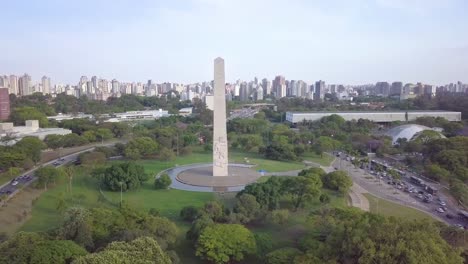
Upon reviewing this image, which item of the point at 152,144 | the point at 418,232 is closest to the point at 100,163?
the point at 152,144

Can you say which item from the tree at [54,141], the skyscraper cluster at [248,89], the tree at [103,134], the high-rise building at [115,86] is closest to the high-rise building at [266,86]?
the skyscraper cluster at [248,89]

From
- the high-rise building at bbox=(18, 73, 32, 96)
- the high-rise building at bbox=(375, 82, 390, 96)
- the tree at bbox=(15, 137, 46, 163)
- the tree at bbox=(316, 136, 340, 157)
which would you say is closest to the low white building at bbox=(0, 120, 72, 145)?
the tree at bbox=(15, 137, 46, 163)

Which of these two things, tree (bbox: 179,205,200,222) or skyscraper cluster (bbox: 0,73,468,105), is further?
skyscraper cluster (bbox: 0,73,468,105)

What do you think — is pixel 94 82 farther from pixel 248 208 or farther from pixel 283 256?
pixel 283 256

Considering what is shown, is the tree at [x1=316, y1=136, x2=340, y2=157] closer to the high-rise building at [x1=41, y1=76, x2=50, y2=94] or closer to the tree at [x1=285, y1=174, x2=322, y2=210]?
the tree at [x1=285, y1=174, x2=322, y2=210]

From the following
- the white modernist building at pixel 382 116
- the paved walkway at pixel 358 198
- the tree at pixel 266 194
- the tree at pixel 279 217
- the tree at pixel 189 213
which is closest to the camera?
the tree at pixel 279 217

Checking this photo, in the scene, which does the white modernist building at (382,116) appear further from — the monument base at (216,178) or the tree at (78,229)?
the tree at (78,229)

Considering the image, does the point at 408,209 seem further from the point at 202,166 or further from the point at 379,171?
the point at 202,166

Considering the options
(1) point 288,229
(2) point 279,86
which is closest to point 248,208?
(1) point 288,229
